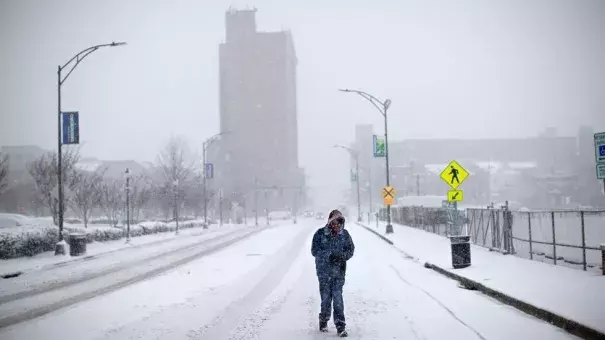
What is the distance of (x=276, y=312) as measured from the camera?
10.4 meters

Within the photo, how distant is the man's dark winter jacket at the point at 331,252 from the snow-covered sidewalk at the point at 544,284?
348 cm

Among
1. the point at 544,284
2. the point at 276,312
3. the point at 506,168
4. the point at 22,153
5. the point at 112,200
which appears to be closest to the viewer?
the point at 276,312

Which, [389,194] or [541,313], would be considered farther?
[389,194]

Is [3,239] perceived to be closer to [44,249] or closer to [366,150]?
[44,249]

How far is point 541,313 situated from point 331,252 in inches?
151

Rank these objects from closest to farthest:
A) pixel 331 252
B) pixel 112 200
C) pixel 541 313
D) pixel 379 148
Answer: pixel 331 252 → pixel 541 313 → pixel 379 148 → pixel 112 200

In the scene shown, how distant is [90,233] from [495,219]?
22.2 m

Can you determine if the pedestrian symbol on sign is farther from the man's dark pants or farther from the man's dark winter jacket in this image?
the man's dark pants

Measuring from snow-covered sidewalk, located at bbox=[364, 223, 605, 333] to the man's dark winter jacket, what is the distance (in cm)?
348

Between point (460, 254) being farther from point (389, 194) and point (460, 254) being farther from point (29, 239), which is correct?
point (389, 194)

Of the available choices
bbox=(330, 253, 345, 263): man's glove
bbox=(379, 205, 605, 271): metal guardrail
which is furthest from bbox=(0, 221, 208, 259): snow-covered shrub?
bbox=(379, 205, 605, 271): metal guardrail

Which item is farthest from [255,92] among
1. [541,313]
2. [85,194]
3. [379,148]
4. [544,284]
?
[541,313]

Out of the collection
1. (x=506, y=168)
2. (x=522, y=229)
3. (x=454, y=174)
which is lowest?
(x=522, y=229)

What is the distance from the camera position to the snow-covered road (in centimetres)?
855
